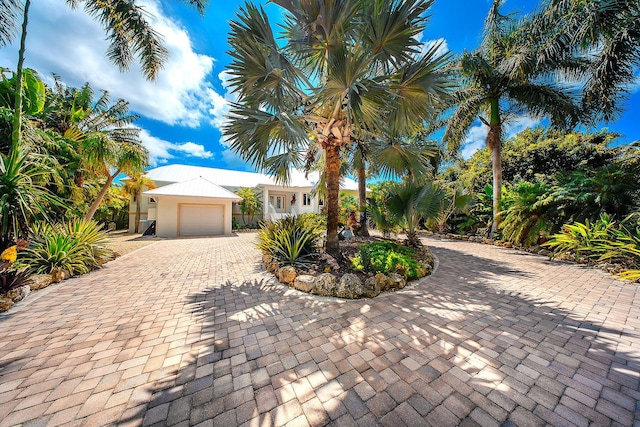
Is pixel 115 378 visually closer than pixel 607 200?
Yes

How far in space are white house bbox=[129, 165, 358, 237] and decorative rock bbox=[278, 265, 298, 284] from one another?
5228 mm

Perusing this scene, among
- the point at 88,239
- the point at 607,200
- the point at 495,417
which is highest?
the point at 607,200

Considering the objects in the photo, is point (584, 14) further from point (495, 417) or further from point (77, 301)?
point (77, 301)

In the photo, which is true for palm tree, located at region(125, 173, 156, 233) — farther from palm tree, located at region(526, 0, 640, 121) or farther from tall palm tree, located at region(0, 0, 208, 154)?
palm tree, located at region(526, 0, 640, 121)

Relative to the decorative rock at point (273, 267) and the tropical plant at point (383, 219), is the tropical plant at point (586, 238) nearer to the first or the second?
the tropical plant at point (383, 219)

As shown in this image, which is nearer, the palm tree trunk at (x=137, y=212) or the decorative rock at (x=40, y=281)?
the decorative rock at (x=40, y=281)

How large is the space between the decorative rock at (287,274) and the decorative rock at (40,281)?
189 inches

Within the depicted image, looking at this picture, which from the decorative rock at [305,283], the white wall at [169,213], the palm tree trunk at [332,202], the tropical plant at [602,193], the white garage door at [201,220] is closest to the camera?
the decorative rock at [305,283]

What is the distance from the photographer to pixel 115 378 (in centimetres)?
207

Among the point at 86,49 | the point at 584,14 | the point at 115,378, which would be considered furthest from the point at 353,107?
the point at 86,49

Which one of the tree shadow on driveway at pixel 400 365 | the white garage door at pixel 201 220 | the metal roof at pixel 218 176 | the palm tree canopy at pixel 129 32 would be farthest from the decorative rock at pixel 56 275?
the metal roof at pixel 218 176

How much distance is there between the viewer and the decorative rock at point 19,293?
361 cm

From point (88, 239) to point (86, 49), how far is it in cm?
645

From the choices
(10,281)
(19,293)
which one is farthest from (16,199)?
(19,293)
